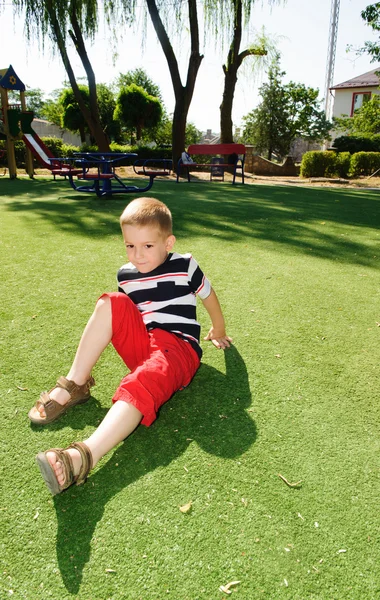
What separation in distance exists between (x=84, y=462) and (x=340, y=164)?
64.0 feet

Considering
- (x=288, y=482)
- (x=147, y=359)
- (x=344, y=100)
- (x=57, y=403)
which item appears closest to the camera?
(x=288, y=482)

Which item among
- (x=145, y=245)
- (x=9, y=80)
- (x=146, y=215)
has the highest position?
(x=9, y=80)

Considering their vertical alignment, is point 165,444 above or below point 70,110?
below

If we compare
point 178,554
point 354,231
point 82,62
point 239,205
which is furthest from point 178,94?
point 178,554

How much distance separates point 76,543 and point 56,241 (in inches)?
169

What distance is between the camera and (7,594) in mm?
1207

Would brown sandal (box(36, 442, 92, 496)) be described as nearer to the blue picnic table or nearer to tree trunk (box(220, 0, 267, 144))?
the blue picnic table

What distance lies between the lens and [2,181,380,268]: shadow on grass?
17.9 ft

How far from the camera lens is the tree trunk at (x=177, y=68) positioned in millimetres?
15539

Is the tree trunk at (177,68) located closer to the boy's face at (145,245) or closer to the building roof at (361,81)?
the boy's face at (145,245)

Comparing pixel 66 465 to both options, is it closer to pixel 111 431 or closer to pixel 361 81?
pixel 111 431

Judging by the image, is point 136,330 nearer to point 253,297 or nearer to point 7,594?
point 7,594

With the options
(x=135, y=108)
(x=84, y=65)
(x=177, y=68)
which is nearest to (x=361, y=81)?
(x=135, y=108)

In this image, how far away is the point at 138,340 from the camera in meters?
2.11
